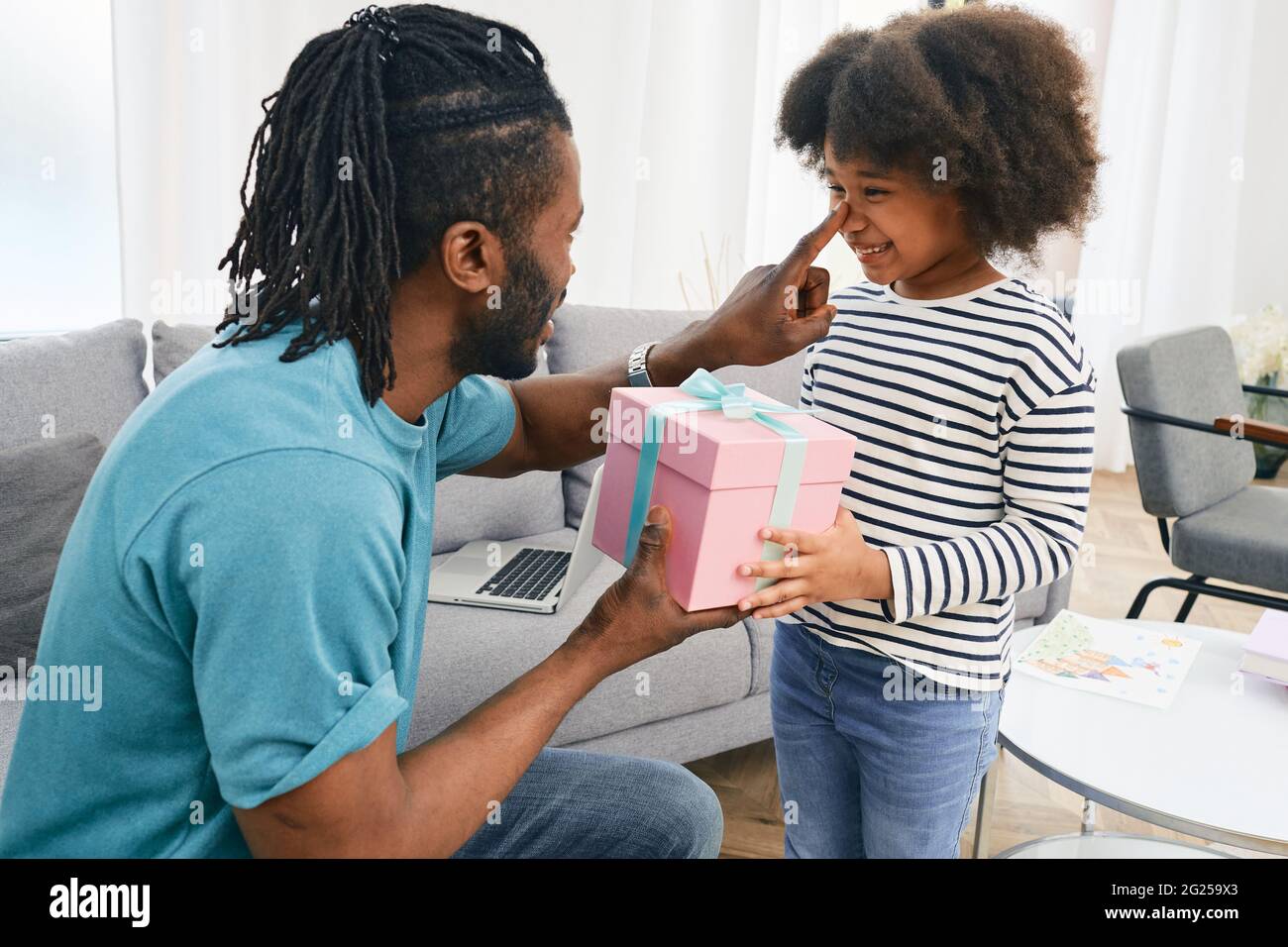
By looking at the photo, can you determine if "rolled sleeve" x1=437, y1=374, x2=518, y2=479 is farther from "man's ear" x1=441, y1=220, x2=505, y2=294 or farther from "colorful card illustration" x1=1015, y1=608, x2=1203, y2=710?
"colorful card illustration" x1=1015, y1=608, x2=1203, y2=710

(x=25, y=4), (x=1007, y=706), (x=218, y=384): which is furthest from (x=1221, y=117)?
(x=218, y=384)

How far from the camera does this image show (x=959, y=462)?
104 centimetres

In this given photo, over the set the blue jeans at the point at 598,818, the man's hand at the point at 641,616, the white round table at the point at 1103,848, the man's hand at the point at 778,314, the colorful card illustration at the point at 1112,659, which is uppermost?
the man's hand at the point at 778,314

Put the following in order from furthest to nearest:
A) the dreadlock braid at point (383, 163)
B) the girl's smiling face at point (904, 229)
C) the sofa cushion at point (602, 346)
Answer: the sofa cushion at point (602, 346) < the girl's smiling face at point (904, 229) < the dreadlock braid at point (383, 163)

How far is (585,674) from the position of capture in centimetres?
91

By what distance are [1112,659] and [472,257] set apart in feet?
4.35

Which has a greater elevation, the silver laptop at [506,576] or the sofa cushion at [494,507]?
the sofa cushion at [494,507]

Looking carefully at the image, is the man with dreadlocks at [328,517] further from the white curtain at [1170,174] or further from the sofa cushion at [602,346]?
the white curtain at [1170,174]

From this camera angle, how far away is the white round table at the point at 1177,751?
4.03 ft

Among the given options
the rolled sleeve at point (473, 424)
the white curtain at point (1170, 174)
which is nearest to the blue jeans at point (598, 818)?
the rolled sleeve at point (473, 424)

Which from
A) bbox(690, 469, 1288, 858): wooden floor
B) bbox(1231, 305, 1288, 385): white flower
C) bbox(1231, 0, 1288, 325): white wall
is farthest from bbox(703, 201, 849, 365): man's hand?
bbox(1231, 0, 1288, 325): white wall

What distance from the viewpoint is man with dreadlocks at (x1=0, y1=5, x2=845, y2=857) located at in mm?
699

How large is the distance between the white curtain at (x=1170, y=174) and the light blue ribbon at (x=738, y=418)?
3.89 m
